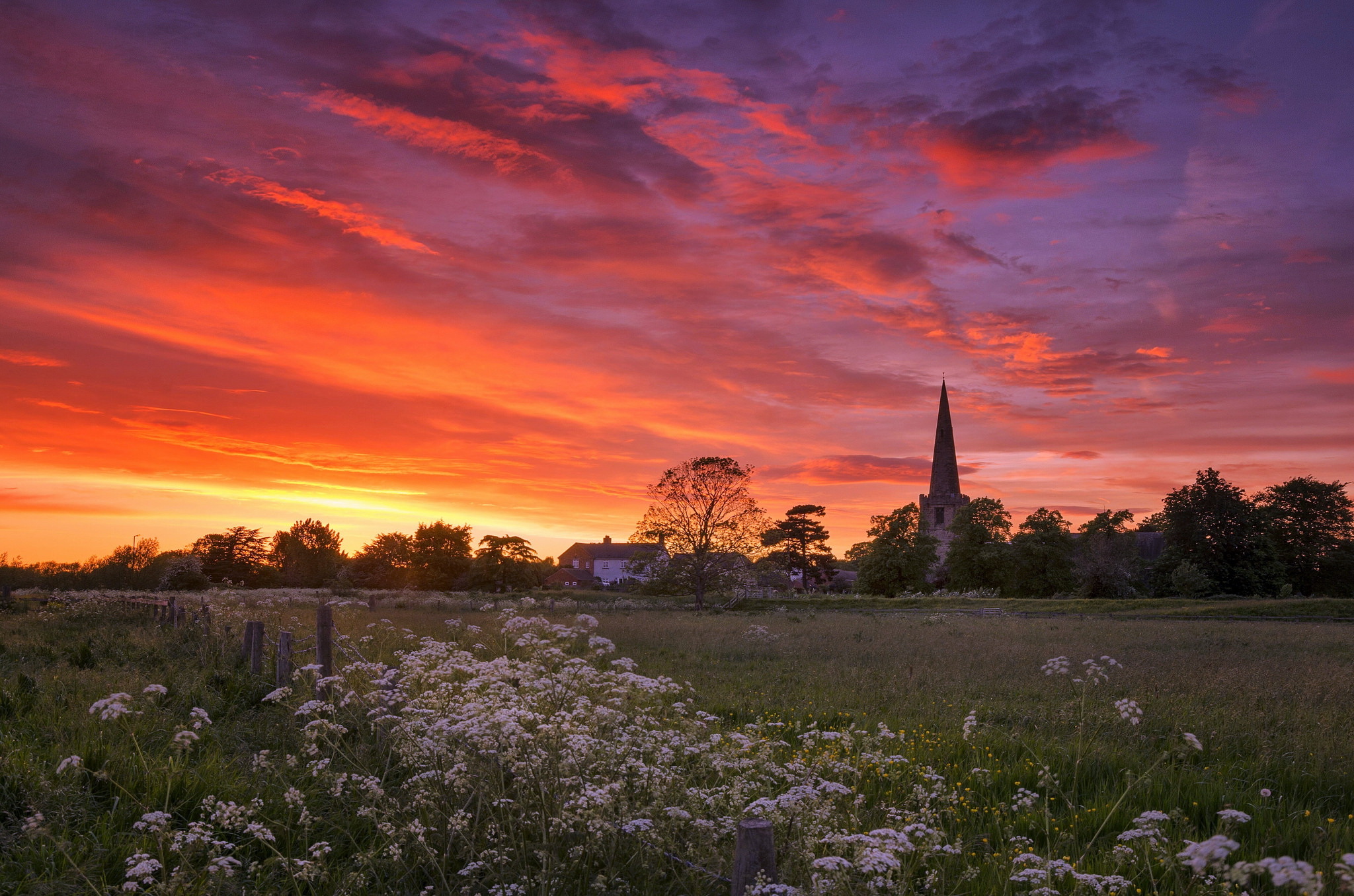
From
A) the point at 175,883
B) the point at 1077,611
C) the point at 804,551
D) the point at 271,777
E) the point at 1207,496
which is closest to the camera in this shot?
the point at 175,883

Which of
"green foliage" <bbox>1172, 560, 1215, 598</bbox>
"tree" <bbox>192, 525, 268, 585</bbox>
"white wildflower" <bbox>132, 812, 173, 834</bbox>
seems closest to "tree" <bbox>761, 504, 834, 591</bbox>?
"green foliage" <bbox>1172, 560, 1215, 598</bbox>

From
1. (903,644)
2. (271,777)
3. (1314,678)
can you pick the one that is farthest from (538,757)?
(903,644)

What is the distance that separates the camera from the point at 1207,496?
67.3 meters

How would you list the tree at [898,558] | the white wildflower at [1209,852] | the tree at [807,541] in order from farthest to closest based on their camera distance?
the tree at [807,541], the tree at [898,558], the white wildflower at [1209,852]

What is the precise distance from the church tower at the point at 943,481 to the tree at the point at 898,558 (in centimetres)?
2848

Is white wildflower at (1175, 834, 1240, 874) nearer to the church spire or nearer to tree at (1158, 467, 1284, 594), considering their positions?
tree at (1158, 467, 1284, 594)

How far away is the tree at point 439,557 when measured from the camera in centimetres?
7612

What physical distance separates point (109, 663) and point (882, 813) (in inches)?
574

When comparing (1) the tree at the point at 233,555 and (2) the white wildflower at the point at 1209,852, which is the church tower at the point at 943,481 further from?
(2) the white wildflower at the point at 1209,852

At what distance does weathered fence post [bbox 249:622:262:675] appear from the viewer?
12.7 meters

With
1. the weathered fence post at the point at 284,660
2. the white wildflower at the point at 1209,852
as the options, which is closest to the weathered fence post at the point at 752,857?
the white wildflower at the point at 1209,852

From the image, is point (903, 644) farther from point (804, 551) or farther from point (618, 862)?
point (804, 551)

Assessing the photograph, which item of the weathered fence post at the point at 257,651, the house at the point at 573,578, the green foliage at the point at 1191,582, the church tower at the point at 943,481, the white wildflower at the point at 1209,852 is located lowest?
the house at the point at 573,578

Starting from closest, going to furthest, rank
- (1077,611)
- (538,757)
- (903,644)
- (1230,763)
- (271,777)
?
(538,757) → (271,777) → (1230,763) → (903,644) → (1077,611)
